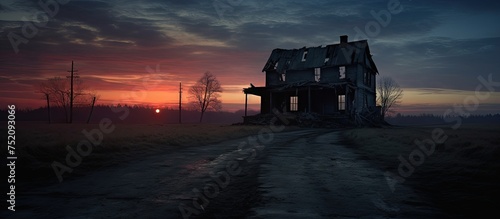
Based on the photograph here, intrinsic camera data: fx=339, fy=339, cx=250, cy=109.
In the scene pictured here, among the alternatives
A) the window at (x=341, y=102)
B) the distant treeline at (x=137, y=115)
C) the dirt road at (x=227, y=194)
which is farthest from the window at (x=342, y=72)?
the distant treeline at (x=137, y=115)

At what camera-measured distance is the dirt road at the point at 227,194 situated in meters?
4.75

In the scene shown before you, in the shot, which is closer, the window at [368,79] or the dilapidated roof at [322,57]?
the dilapidated roof at [322,57]

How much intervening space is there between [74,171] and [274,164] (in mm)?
5202

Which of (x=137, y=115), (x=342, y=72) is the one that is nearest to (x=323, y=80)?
(x=342, y=72)

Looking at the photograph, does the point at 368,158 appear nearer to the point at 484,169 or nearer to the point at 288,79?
the point at 484,169

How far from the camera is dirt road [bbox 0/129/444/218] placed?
187 inches

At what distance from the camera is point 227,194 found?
5941mm

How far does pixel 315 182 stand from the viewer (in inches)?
271

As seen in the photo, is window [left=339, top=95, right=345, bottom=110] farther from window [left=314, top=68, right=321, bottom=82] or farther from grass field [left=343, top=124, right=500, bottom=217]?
grass field [left=343, top=124, right=500, bottom=217]

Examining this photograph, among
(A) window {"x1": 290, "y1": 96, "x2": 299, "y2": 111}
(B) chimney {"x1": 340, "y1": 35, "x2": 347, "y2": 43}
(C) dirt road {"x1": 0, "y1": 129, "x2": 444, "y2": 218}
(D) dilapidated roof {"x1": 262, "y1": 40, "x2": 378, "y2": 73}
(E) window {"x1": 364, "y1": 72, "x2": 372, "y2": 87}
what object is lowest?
(C) dirt road {"x1": 0, "y1": 129, "x2": 444, "y2": 218}

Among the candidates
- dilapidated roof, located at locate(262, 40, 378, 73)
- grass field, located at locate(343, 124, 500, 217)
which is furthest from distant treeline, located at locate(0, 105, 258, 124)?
grass field, located at locate(343, 124, 500, 217)

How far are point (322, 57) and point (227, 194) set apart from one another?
38580 mm

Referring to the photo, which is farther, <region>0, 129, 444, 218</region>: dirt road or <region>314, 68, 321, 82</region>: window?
<region>314, 68, 321, 82</region>: window

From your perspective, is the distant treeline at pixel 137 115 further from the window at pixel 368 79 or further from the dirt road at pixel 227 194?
the dirt road at pixel 227 194
